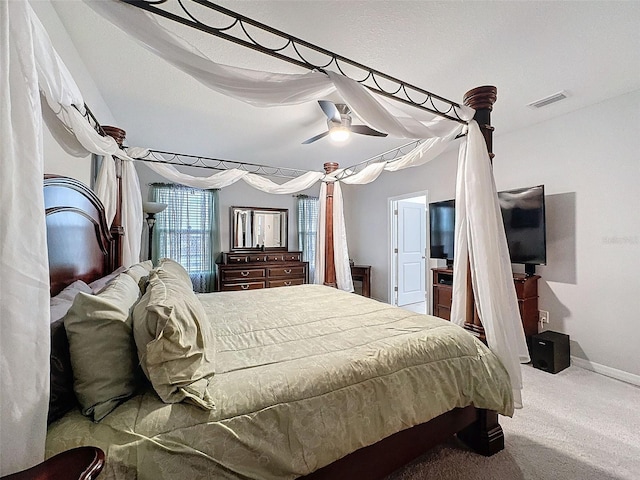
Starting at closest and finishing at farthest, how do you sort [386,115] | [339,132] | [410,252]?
[386,115], [339,132], [410,252]

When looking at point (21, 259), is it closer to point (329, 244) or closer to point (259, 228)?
point (329, 244)

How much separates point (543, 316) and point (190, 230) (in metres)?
4.99

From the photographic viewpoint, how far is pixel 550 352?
2.64 m

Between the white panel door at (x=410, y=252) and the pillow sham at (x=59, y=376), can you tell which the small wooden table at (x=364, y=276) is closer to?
the white panel door at (x=410, y=252)

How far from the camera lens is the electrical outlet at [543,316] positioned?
3.02 metres

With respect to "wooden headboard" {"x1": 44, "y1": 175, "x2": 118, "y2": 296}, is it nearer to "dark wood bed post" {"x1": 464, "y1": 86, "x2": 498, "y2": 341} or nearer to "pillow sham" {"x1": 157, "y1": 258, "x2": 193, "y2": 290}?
"pillow sham" {"x1": 157, "y1": 258, "x2": 193, "y2": 290}

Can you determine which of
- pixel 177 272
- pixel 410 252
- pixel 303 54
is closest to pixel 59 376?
pixel 177 272

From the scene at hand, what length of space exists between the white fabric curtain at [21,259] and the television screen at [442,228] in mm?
3871

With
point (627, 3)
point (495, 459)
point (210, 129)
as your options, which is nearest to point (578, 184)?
point (627, 3)

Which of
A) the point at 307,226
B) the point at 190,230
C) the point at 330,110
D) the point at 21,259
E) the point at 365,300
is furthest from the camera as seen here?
the point at 307,226

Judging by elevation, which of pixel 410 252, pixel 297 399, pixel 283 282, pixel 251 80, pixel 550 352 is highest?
pixel 251 80

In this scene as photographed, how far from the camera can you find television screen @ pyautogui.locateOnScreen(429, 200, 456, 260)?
12.2 feet

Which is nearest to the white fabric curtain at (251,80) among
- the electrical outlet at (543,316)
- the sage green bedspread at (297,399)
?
the sage green bedspread at (297,399)

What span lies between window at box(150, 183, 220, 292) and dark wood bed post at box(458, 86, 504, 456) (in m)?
3.96
